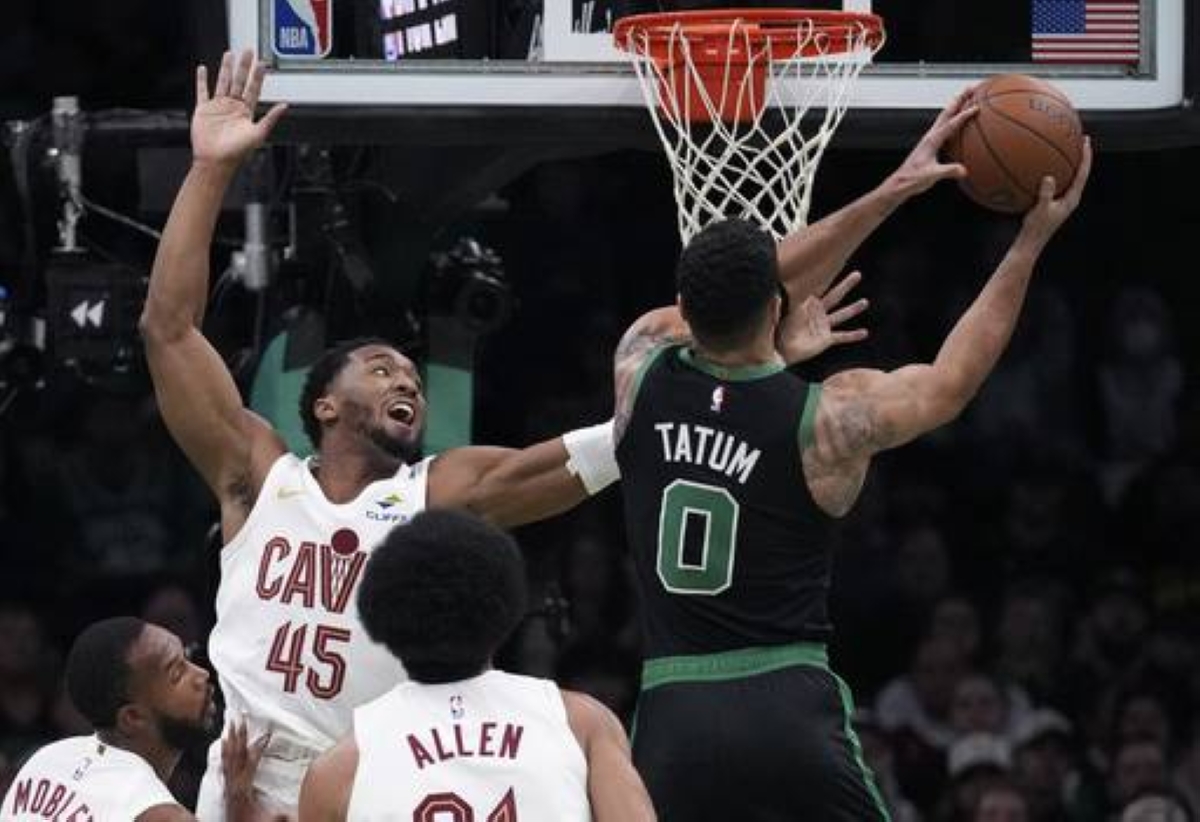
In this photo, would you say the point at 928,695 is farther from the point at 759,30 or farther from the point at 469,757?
the point at 469,757

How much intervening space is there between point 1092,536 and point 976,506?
45 cm

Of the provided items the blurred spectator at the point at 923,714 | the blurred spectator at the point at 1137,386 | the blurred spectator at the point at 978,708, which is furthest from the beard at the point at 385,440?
the blurred spectator at the point at 1137,386

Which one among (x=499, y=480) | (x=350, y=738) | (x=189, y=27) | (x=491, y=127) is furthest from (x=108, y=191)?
(x=350, y=738)

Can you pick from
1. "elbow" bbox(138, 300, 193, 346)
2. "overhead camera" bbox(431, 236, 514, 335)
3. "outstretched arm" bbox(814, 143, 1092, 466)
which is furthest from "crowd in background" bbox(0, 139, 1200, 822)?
"outstretched arm" bbox(814, 143, 1092, 466)

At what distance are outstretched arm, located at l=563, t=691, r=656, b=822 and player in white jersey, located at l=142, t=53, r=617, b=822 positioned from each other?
5.83 ft

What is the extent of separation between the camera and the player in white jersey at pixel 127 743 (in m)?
6.73

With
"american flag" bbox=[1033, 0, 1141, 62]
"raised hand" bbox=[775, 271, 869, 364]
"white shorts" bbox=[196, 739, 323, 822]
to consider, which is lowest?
"white shorts" bbox=[196, 739, 323, 822]

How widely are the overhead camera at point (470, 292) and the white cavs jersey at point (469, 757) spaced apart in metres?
4.07

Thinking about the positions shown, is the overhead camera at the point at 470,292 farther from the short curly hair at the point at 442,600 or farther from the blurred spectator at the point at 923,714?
the short curly hair at the point at 442,600

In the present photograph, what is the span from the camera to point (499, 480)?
7371mm

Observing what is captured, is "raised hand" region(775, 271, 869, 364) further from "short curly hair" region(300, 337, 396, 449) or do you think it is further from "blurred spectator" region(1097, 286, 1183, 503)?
"blurred spectator" region(1097, 286, 1183, 503)

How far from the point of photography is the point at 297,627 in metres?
7.24

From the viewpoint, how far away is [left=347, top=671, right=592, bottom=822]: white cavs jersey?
209 inches

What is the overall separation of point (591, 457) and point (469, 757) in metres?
2.05
